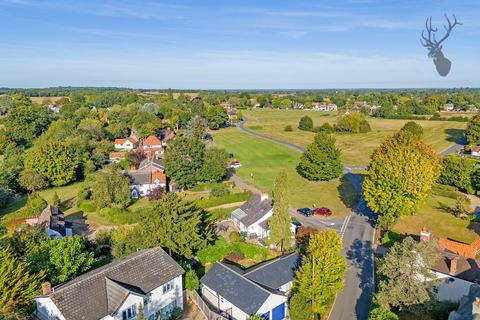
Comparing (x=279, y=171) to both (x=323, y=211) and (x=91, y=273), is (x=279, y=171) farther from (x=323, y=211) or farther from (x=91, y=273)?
(x=91, y=273)

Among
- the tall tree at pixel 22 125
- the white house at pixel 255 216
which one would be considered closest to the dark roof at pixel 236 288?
the white house at pixel 255 216

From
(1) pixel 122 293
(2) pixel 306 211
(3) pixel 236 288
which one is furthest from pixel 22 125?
(3) pixel 236 288

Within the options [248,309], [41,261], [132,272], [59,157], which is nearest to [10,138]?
[59,157]

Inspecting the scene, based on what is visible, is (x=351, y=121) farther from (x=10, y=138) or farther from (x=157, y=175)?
(x=10, y=138)

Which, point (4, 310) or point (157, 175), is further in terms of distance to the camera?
point (157, 175)

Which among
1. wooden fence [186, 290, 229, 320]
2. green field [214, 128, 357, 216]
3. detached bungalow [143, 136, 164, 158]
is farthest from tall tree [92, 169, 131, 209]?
detached bungalow [143, 136, 164, 158]
